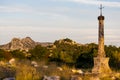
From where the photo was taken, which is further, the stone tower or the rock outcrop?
the rock outcrop

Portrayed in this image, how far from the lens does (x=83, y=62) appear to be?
43.8m

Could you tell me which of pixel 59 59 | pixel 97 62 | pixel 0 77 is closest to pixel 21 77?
pixel 0 77

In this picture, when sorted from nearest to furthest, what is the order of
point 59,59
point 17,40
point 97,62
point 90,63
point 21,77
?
point 21,77
point 97,62
point 90,63
point 59,59
point 17,40

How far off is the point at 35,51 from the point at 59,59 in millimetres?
4242

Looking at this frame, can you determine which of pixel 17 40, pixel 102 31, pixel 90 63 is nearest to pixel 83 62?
pixel 90 63

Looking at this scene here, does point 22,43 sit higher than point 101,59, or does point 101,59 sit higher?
point 22,43

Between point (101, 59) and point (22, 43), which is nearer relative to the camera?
point (101, 59)

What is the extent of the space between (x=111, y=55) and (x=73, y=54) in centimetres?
722

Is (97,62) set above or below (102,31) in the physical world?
below

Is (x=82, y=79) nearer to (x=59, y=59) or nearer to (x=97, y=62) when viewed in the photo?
(x=97, y=62)

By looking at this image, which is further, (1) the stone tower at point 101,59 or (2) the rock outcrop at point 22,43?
(2) the rock outcrop at point 22,43

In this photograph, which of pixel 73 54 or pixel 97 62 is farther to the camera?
pixel 73 54

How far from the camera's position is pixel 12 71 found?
656 inches

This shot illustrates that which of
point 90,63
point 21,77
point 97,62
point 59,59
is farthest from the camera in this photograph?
point 59,59
